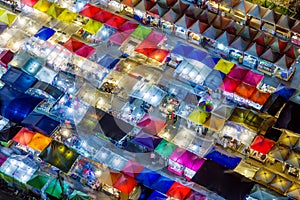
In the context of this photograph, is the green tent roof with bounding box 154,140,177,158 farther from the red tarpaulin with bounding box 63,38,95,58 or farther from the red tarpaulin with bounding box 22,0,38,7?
the red tarpaulin with bounding box 22,0,38,7

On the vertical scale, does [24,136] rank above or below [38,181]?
above

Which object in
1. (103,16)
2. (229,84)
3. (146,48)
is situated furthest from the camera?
(103,16)

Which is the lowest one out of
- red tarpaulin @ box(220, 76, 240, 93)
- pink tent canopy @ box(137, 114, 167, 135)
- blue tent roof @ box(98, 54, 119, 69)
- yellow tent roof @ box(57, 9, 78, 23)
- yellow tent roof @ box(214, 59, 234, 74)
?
pink tent canopy @ box(137, 114, 167, 135)

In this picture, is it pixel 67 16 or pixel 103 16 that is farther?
pixel 67 16

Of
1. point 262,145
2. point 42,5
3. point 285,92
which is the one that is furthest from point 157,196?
point 42,5

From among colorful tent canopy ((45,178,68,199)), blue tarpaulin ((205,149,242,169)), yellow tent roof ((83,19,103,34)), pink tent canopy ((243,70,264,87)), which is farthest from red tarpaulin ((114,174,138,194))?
yellow tent roof ((83,19,103,34))

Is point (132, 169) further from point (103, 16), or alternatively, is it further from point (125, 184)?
point (103, 16)

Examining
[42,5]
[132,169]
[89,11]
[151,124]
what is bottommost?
[132,169]
